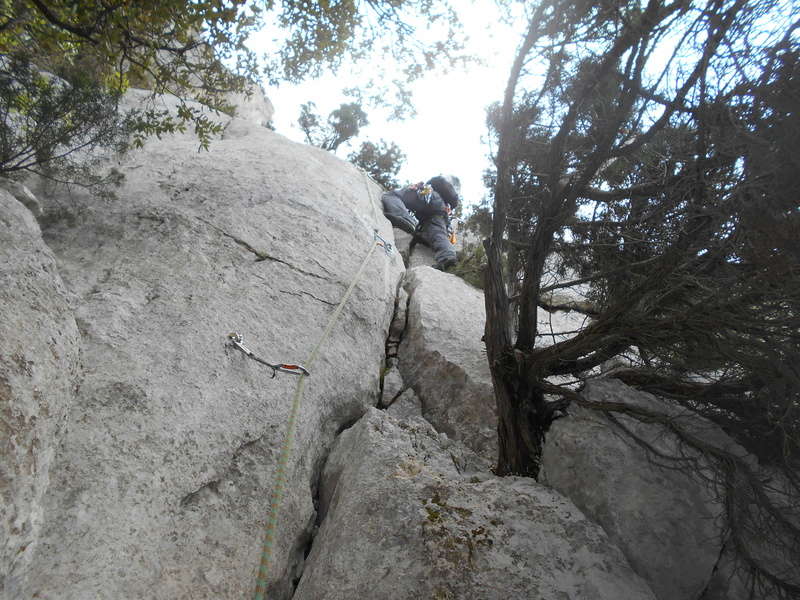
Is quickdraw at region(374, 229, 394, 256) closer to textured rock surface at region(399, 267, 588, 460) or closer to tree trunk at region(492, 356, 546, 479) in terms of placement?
textured rock surface at region(399, 267, 588, 460)

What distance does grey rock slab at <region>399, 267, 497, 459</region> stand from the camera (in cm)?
501

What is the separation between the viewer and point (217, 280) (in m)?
4.95

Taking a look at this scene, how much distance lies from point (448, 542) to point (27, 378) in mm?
2817

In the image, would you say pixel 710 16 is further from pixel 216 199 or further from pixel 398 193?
pixel 398 193

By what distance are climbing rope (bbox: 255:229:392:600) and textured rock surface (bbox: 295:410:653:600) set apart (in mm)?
401

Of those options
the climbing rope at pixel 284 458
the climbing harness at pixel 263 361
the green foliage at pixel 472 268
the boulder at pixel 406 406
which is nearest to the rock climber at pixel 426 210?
the green foliage at pixel 472 268

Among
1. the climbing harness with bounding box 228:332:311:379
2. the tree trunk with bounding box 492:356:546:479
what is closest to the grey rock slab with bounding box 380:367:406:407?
the climbing harness with bounding box 228:332:311:379

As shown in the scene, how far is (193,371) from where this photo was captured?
3.95 m

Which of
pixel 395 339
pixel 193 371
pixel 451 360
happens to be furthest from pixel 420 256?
pixel 193 371

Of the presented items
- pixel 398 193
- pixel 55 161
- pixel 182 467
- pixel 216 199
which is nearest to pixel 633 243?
pixel 182 467

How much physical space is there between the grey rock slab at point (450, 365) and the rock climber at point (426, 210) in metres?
3.31

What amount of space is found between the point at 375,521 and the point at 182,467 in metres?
1.45

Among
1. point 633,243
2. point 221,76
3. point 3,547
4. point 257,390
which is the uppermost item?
point 221,76

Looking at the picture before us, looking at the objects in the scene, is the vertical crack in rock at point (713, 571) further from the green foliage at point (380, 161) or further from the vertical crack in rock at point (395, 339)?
the green foliage at point (380, 161)
